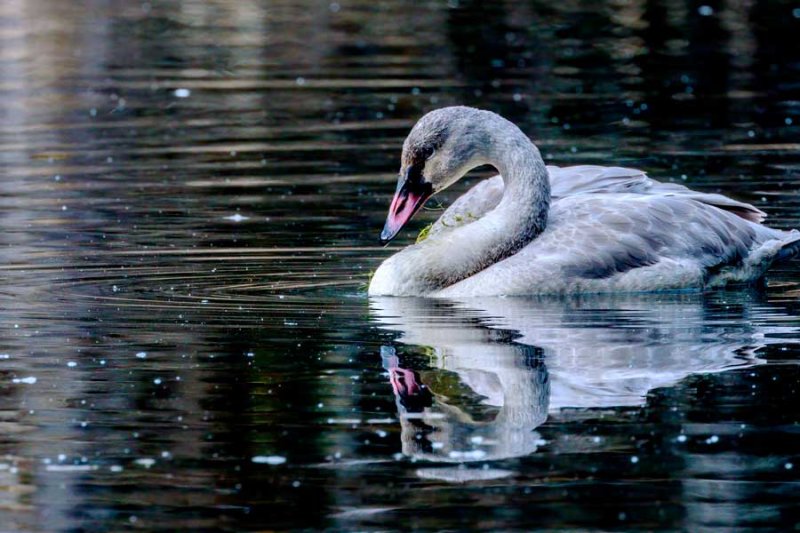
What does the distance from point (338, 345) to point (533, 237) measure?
2378 millimetres

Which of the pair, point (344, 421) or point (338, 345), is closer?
point (344, 421)

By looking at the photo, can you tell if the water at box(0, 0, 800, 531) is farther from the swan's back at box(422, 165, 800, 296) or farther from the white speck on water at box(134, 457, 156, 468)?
the swan's back at box(422, 165, 800, 296)

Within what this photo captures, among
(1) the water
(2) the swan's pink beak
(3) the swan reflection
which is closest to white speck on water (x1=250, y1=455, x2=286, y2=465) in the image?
(1) the water

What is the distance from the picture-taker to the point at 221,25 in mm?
34219

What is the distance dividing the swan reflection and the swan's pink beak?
0.53 m

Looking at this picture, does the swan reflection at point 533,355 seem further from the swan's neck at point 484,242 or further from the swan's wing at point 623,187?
the swan's wing at point 623,187

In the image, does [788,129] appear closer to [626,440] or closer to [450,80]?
[450,80]

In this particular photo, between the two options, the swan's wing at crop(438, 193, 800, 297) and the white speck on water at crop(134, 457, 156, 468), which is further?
the swan's wing at crop(438, 193, 800, 297)

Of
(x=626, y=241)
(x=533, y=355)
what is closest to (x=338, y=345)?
(x=533, y=355)

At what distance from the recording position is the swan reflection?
8.21 m

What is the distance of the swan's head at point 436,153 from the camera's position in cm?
1196

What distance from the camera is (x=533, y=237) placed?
1199 cm

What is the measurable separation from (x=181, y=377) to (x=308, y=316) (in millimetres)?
1797

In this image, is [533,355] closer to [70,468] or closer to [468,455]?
[468,455]
